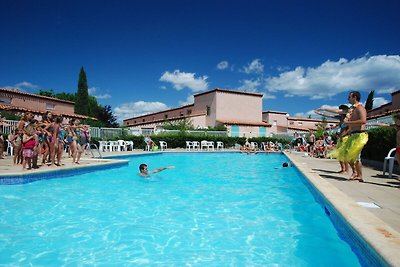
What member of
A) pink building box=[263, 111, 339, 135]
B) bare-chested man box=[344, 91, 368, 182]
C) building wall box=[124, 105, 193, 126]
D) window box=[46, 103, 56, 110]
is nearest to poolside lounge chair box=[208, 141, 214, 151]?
building wall box=[124, 105, 193, 126]

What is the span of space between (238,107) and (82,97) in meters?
24.2

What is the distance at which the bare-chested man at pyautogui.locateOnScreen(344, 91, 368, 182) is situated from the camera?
573cm

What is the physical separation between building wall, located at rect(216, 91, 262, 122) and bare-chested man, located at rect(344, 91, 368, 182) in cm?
3214

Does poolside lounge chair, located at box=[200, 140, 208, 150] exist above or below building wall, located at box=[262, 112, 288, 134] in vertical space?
below

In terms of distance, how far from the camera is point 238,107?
132ft

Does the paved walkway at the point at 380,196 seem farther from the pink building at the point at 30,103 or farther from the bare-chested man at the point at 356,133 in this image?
the pink building at the point at 30,103

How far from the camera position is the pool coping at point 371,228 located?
2.19 metres

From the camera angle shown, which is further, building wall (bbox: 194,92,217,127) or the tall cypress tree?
the tall cypress tree

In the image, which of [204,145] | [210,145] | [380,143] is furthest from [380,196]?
[210,145]

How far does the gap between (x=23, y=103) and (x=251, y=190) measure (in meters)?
28.6

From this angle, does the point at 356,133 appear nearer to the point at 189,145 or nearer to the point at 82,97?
the point at 189,145

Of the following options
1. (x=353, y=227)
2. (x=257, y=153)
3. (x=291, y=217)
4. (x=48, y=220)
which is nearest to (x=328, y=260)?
(x=353, y=227)

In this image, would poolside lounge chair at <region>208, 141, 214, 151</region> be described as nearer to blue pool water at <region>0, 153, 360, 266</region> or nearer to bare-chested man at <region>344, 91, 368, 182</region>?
blue pool water at <region>0, 153, 360, 266</region>

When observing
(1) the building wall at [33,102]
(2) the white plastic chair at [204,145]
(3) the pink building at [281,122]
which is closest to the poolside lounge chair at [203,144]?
(2) the white plastic chair at [204,145]
